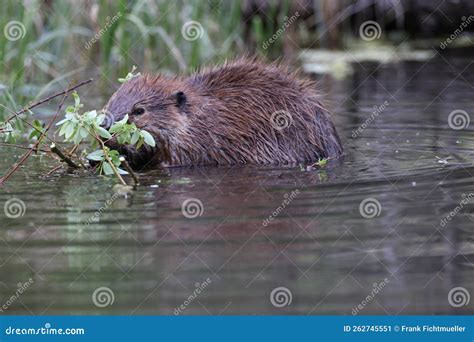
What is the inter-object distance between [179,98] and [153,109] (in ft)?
0.63

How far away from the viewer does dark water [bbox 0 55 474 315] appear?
11.8 feet

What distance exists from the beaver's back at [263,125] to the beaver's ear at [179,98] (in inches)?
3.5

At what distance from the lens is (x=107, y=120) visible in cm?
607

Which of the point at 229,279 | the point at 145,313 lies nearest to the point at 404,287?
the point at 229,279

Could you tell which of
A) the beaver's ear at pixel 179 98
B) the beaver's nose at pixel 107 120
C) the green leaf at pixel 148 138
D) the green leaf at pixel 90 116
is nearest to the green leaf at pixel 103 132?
the green leaf at pixel 90 116

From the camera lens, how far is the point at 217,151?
21.3 ft

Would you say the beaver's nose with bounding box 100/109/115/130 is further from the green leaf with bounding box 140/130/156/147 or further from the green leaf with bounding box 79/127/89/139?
the green leaf with bounding box 79/127/89/139

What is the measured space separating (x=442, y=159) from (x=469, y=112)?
2.17m

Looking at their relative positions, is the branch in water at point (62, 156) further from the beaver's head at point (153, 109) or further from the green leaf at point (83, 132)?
the beaver's head at point (153, 109)

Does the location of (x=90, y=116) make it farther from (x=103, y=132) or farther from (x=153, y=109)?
(x=153, y=109)

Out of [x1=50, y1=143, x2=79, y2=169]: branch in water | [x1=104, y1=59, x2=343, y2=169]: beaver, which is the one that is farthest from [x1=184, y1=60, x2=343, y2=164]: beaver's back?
[x1=50, y1=143, x2=79, y2=169]: branch in water

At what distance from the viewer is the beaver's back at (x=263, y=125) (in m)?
6.48

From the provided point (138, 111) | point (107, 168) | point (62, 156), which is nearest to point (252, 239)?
point (107, 168)

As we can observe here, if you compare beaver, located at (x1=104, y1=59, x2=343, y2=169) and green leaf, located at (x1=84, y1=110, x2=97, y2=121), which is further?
beaver, located at (x1=104, y1=59, x2=343, y2=169)
